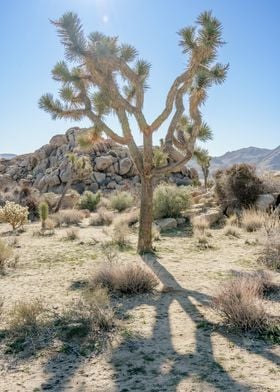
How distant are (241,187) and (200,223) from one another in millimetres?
3408

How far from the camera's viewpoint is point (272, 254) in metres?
7.92

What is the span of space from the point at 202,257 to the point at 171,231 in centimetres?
443

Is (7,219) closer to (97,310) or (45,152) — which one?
(97,310)

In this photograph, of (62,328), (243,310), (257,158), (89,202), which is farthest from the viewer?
(257,158)

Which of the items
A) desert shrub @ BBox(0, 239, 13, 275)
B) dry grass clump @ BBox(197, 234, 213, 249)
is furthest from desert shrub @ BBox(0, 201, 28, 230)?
dry grass clump @ BBox(197, 234, 213, 249)

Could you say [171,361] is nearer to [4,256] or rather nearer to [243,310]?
[243,310]

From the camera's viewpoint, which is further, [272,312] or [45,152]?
[45,152]

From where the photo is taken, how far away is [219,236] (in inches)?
475

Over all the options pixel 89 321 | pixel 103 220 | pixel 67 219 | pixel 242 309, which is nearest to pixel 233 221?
pixel 103 220

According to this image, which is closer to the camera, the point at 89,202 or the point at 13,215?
the point at 13,215

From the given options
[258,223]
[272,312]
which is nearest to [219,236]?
[258,223]

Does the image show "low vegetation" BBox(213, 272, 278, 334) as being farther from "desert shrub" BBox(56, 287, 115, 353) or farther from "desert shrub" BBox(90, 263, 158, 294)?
"desert shrub" BBox(90, 263, 158, 294)

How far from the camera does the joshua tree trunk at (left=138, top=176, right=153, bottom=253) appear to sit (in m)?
9.58

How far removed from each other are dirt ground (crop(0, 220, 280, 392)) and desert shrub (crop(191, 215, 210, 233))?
479 cm
